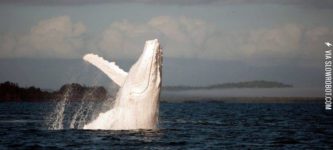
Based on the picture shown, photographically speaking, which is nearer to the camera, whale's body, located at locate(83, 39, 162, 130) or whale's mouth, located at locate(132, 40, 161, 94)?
whale's mouth, located at locate(132, 40, 161, 94)

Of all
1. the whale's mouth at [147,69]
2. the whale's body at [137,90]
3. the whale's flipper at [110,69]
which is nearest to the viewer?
the whale's mouth at [147,69]

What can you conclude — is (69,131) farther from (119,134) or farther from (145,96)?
(145,96)

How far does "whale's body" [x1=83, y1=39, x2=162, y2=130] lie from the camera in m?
25.4

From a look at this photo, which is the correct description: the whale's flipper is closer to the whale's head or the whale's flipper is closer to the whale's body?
the whale's body

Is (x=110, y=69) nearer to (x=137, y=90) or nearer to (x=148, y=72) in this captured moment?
(x=137, y=90)

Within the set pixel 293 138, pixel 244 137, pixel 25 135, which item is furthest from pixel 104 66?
pixel 293 138

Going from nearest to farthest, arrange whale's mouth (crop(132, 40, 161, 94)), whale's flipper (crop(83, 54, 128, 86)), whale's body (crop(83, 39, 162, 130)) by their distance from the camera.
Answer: whale's mouth (crop(132, 40, 161, 94)) → whale's body (crop(83, 39, 162, 130)) → whale's flipper (crop(83, 54, 128, 86))

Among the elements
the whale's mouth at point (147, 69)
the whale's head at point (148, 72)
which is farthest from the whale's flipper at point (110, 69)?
the whale's mouth at point (147, 69)

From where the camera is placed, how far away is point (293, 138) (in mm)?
32188

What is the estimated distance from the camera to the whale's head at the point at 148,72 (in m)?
25.3

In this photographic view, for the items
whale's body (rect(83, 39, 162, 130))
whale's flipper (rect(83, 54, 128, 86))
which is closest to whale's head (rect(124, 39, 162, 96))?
whale's body (rect(83, 39, 162, 130))

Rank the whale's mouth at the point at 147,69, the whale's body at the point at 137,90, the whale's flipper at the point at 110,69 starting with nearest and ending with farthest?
1. the whale's mouth at the point at 147,69
2. the whale's body at the point at 137,90
3. the whale's flipper at the point at 110,69

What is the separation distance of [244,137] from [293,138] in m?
2.37

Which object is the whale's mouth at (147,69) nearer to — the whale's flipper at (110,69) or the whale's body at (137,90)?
the whale's body at (137,90)
